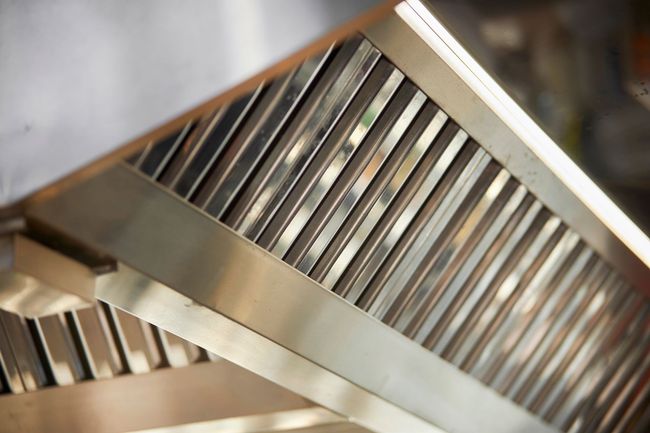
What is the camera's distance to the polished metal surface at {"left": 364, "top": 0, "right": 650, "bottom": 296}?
132 cm

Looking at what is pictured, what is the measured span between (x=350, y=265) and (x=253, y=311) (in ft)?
0.86

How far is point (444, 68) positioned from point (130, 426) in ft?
3.68

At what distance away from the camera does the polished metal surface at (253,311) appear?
1.04 m

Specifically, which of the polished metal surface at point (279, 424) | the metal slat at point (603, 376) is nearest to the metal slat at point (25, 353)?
the polished metal surface at point (279, 424)

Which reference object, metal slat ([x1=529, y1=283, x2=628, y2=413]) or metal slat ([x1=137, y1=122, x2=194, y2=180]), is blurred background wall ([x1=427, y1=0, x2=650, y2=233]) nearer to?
metal slat ([x1=137, y1=122, x2=194, y2=180])

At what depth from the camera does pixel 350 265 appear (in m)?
1.52

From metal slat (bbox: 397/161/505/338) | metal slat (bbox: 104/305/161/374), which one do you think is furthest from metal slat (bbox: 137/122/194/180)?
metal slat (bbox: 104/305/161/374)

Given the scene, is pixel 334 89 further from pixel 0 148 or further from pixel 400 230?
pixel 0 148

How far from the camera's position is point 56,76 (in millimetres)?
1003

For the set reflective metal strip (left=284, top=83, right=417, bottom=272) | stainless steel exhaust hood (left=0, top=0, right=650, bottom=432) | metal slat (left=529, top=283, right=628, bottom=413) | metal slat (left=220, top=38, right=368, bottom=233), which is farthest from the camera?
metal slat (left=529, top=283, right=628, bottom=413)

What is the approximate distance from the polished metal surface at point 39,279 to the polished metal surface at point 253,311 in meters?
0.04

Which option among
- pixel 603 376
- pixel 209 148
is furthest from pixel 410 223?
pixel 603 376

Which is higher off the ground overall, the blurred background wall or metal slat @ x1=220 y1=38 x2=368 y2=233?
the blurred background wall

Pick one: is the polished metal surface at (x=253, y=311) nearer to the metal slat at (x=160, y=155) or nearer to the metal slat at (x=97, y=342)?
the metal slat at (x=160, y=155)
